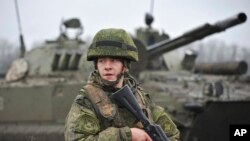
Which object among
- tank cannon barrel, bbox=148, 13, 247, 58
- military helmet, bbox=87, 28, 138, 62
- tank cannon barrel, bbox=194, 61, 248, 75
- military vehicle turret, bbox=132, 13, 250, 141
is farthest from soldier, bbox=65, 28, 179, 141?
tank cannon barrel, bbox=194, 61, 248, 75

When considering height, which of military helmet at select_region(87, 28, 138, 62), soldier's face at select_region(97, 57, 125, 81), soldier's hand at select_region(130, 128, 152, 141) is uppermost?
military helmet at select_region(87, 28, 138, 62)

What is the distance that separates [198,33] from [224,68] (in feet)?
7.53

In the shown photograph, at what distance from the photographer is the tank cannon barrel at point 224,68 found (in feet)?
31.1

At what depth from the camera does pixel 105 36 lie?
275 cm

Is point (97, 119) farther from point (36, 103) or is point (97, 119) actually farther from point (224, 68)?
point (224, 68)

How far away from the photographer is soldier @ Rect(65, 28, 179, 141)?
2.48 meters

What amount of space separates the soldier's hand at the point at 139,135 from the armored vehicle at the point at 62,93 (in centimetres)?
417

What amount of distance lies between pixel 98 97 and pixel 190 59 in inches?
327

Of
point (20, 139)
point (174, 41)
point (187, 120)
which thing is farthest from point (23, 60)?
point (187, 120)

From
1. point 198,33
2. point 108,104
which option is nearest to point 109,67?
point 108,104

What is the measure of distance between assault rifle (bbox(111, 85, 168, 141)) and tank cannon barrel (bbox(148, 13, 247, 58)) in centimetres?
491

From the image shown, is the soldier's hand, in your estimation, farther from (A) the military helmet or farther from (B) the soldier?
(A) the military helmet

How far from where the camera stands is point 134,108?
8.32ft

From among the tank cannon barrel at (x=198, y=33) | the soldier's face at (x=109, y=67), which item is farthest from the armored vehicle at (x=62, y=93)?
the soldier's face at (x=109, y=67)
